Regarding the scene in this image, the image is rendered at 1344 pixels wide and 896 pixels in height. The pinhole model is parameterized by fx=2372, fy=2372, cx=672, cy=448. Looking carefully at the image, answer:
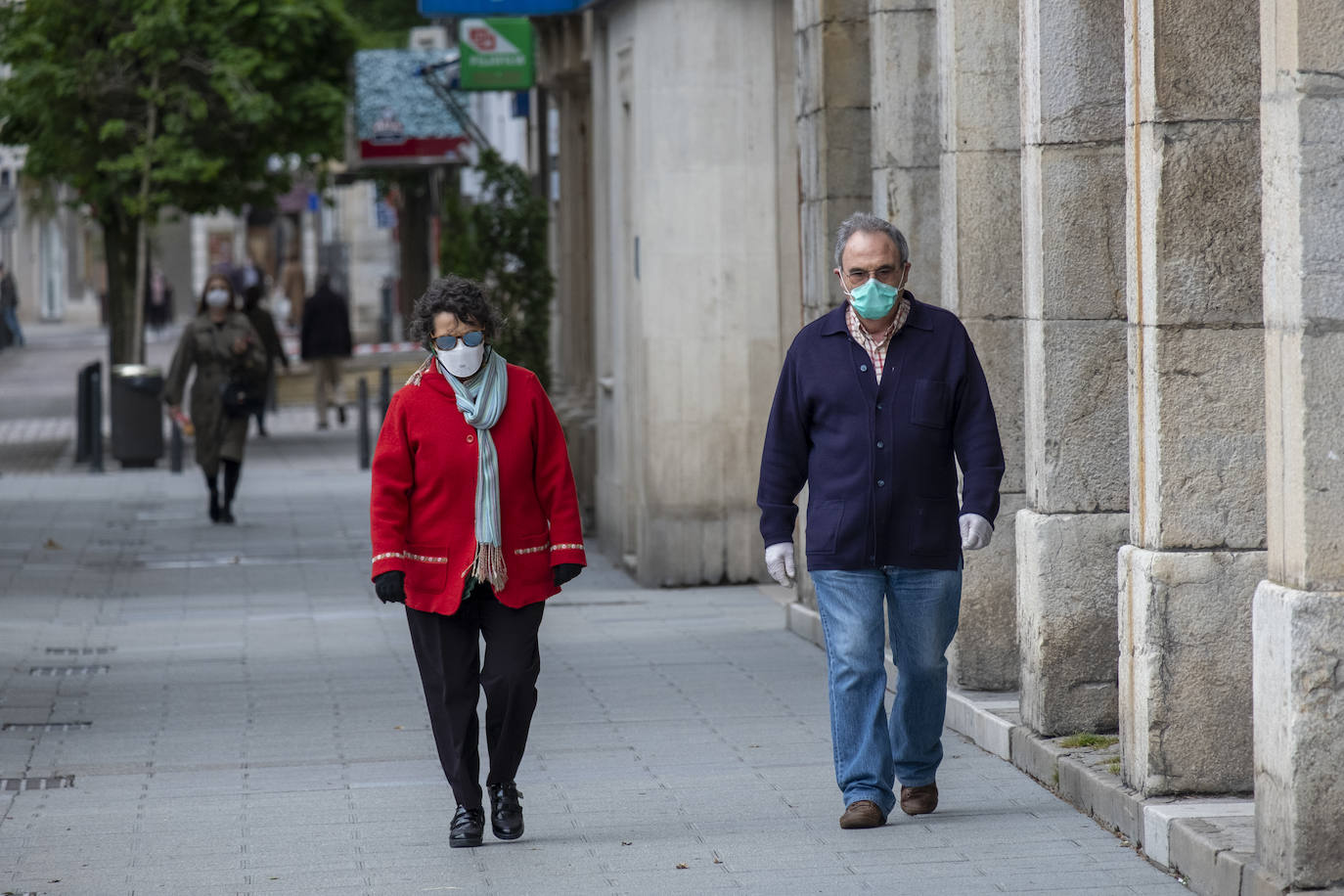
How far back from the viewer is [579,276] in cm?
1772

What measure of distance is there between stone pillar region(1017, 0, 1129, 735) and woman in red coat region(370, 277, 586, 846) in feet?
5.78

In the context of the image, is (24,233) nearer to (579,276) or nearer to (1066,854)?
(579,276)

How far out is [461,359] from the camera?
22.0 feet

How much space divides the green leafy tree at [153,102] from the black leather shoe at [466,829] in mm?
16882

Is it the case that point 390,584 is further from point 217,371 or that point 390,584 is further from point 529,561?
point 217,371

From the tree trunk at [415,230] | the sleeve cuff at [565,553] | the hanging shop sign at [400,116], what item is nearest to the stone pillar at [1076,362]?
the sleeve cuff at [565,553]

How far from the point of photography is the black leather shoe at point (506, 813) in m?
6.92

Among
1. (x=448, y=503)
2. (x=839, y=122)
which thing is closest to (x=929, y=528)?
(x=448, y=503)

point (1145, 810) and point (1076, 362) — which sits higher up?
point (1076, 362)

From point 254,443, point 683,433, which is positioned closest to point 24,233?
point 254,443

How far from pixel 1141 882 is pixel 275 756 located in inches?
136

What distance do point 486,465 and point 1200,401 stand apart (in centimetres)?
200

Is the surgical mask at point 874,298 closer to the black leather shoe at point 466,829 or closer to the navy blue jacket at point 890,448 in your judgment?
the navy blue jacket at point 890,448

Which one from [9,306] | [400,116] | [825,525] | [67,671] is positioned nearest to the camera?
[825,525]
